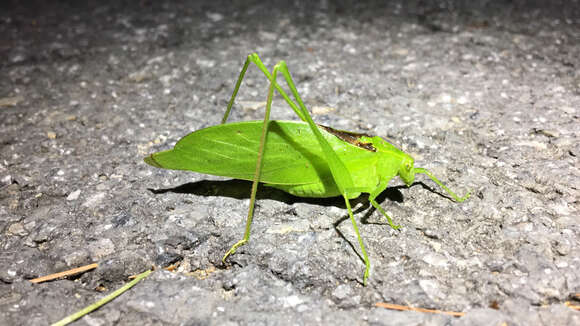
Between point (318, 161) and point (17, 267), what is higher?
point (318, 161)

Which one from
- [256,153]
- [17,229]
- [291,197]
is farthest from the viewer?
[291,197]

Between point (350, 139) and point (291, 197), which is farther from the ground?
point (350, 139)

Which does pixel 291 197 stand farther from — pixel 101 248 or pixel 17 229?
pixel 17 229

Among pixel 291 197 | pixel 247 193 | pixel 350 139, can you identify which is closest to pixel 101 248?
pixel 247 193

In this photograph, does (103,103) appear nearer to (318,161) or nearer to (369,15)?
(318,161)

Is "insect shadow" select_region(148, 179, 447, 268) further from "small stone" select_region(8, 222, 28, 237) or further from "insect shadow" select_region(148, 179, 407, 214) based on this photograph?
→ "small stone" select_region(8, 222, 28, 237)

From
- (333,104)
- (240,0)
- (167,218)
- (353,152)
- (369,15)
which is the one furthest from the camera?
(240,0)

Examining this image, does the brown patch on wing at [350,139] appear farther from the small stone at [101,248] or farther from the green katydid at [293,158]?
the small stone at [101,248]

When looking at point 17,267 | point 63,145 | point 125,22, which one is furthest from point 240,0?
point 17,267
